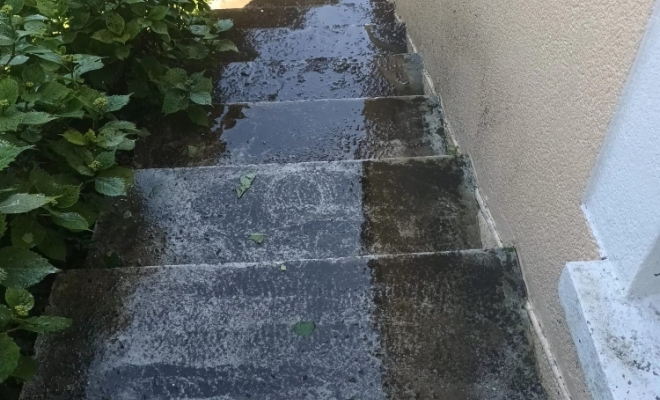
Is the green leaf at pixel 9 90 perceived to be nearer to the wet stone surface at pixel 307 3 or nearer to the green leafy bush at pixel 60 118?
the green leafy bush at pixel 60 118

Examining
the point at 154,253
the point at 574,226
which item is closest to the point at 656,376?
the point at 574,226

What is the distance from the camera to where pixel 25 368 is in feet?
4.91

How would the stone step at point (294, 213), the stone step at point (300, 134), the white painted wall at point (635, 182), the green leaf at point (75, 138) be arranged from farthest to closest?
1. the stone step at point (300, 134)
2. the stone step at point (294, 213)
3. the green leaf at point (75, 138)
4. the white painted wall at point (635, 182)

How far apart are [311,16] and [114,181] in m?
2.87

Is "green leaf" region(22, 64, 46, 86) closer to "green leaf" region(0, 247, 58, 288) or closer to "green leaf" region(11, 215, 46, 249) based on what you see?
"green leaf" region(11, 215, 46, 249)

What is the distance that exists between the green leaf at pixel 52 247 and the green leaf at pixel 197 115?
38.4 inches

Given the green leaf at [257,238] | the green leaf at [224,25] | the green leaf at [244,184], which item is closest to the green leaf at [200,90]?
the green leaf at [244,184]

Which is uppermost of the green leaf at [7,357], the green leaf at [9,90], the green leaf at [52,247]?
the green leaf at [9,90]

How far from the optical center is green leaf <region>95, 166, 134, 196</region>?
1.88 m

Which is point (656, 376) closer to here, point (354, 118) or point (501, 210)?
point (501, 210)

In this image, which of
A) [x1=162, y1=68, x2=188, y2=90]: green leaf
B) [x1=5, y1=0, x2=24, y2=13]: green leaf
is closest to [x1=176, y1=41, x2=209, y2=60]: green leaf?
[x1=162, y1=68, x2=188, y2=90]: green leaf

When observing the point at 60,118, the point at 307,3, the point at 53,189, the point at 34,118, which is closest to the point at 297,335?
the point at 53,189

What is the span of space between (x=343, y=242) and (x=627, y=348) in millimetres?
1066

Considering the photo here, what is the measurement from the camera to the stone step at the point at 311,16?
4246 millimetres
